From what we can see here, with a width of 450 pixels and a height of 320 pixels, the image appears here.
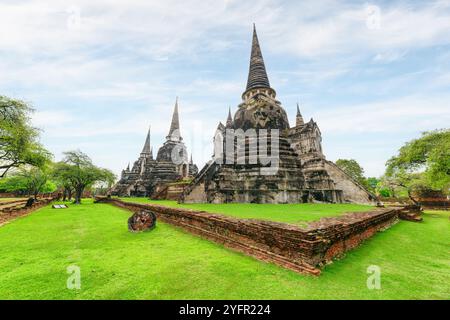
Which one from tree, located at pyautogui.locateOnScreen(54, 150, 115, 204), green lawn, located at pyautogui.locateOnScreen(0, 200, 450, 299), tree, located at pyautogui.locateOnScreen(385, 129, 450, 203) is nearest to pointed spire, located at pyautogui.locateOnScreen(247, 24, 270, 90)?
tree, located at pyautogui.locateOnScreen(385, 129, 450, 203)

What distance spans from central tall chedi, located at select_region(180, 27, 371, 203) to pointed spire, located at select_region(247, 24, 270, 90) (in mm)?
2191

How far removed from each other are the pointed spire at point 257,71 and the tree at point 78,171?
20.2 m

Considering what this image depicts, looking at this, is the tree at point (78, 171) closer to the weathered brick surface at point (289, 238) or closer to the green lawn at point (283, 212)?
the green lawn at point (283, 212)

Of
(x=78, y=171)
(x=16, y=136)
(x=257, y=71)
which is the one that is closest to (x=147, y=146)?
(x=78, y=171)

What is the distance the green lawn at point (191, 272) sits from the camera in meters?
2.83

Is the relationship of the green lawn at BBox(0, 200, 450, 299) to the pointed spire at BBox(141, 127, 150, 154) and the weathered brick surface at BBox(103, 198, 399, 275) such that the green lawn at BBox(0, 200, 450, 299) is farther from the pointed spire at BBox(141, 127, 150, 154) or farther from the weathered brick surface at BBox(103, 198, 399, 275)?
the pointed spire at BBox(141, 127, 150, 154)

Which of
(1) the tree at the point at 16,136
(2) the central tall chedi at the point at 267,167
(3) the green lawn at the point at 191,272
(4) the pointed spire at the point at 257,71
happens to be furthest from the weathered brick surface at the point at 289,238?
(4) the pointed spire at the point at 257,71

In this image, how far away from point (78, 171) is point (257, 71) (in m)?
22.5

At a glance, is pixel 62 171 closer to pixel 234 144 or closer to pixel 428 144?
pixel 234 144

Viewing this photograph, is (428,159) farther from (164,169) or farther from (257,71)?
(164,169)

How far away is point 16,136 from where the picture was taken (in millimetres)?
11125

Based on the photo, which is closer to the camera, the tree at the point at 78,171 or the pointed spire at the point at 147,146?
the tree at the point at 78,171

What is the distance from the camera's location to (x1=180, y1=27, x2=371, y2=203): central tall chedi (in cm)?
1366
